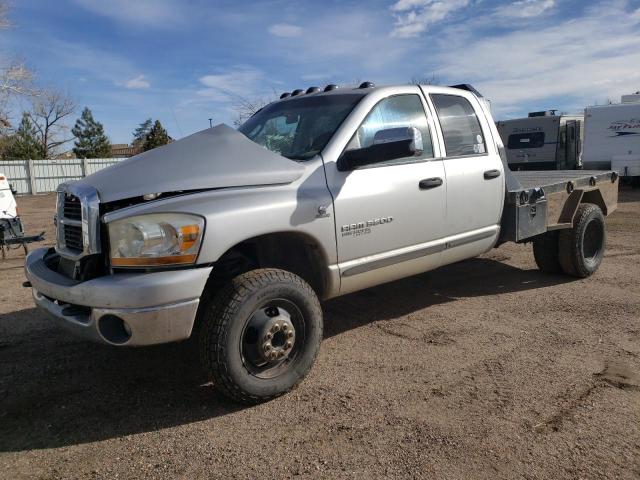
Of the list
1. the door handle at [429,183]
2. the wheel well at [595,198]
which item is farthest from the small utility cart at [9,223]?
the wheel well at [595,198]

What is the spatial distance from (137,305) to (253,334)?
73 centimetres

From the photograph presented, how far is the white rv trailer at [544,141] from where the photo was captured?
2077 cm

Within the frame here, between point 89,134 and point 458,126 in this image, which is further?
point 89,134

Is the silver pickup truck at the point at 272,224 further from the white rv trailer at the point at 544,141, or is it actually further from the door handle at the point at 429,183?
the white rv trailer at the point at 544,141

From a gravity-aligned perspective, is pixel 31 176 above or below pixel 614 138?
above

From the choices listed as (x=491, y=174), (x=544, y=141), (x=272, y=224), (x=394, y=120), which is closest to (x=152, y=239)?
(x=272, y=224)

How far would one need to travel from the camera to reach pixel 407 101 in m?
4.38

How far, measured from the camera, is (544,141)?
20.9 m

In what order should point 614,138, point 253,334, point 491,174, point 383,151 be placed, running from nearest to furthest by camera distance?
point 253,334 < point 383,151 < point 491,174 < point 614,138

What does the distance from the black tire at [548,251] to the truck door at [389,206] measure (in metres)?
2.23

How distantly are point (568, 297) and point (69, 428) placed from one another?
15.2 ft

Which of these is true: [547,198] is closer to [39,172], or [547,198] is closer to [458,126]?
[458,126]

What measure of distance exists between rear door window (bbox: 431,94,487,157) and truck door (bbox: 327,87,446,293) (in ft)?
0.69

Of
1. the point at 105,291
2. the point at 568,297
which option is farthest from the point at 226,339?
the point at 568,297
